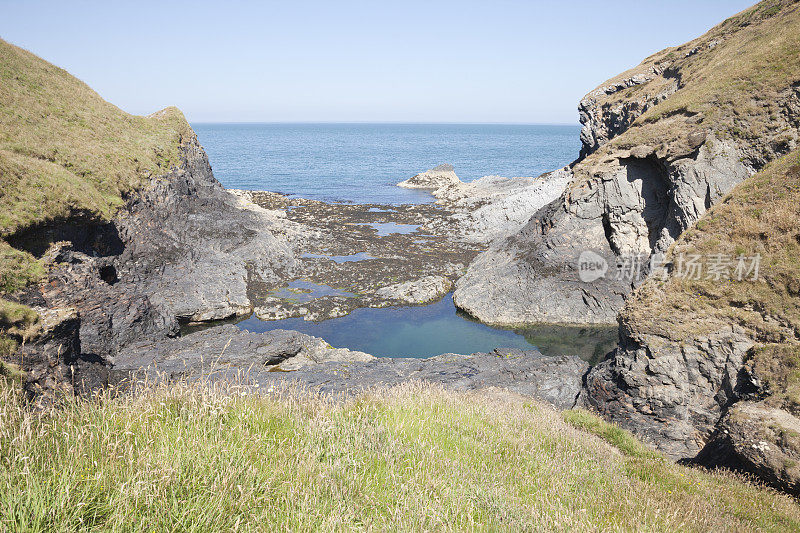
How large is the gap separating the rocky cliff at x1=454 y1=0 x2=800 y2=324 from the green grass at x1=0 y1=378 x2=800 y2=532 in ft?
61.3

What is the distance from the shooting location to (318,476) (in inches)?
221

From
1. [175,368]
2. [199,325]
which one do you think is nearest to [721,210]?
[175,368]

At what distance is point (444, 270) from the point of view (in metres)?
35.5

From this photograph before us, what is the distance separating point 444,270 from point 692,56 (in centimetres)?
2683

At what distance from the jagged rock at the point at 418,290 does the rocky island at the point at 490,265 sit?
0.16 meters

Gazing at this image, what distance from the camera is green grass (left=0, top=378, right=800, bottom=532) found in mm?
4301

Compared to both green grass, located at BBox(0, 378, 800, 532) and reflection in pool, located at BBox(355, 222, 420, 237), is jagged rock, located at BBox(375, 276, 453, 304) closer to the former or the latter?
reflection in pool, located at BBox(355, 222, 420, 237)

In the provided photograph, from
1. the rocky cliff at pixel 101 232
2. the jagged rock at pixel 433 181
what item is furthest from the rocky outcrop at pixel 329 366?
the jagged rock at pixel 433 181

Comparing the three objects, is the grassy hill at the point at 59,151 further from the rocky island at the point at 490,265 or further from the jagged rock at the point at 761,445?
the jagged rock at the point at 761,445

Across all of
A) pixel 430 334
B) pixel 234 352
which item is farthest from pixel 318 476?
pixel 430 334

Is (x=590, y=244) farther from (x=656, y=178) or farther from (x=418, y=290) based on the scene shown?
(x=418, y=290)

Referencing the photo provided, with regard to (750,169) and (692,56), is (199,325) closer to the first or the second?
(750,169)

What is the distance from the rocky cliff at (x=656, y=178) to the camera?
23.1 m

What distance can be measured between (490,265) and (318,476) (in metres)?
27.8
